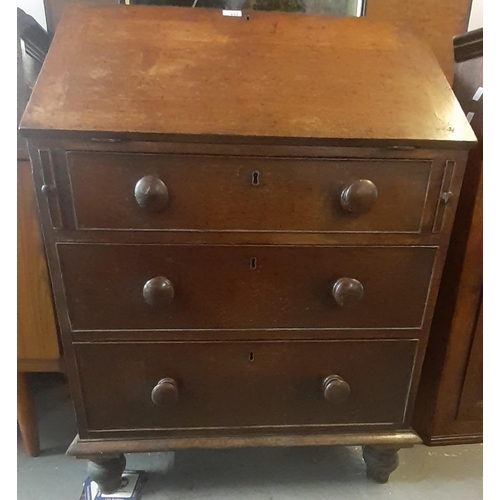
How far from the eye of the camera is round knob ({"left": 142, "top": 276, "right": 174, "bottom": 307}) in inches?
35.6

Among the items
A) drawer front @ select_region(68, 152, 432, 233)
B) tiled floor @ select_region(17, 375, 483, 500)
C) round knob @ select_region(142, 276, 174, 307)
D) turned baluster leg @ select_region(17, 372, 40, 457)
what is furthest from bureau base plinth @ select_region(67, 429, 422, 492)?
drawer front @ select_region(68, 152, 432, 233)

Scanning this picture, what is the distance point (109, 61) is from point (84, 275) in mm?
479

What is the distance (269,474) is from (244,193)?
834 millimetres

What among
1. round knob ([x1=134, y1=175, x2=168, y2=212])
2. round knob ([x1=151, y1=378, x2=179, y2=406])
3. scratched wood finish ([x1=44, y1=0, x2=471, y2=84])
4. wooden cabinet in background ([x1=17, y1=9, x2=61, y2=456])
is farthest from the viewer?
scratched wood finish ([x1=44, y1=0, x2=471, y2=84])

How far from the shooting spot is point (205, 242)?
93 cm

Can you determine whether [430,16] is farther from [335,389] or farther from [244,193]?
[335,389]

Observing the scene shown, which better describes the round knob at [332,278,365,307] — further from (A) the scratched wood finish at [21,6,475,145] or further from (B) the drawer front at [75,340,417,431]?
(A) the scratched wood finish at [21,6,475,145]

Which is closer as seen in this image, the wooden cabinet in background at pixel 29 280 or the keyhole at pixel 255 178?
the keyhole at pixel 255 178

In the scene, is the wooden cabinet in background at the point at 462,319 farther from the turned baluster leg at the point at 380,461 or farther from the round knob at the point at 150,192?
the round knob at the point at 150,192

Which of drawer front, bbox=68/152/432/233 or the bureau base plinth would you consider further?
the bureau base plinth

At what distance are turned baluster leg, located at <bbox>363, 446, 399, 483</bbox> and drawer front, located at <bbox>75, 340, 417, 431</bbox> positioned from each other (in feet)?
0.40

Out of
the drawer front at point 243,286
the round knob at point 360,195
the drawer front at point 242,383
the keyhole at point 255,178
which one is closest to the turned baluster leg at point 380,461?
the drawer front at point 242,383

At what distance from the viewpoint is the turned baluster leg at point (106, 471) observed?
1.08 metres
